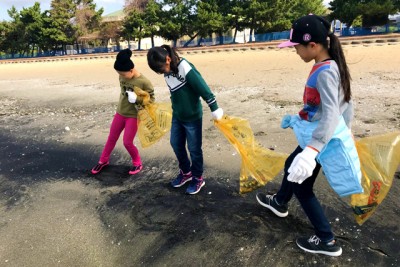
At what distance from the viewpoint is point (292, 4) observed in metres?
41.7

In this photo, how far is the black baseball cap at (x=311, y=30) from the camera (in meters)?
2.03

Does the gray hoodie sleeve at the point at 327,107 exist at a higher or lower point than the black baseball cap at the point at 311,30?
lower

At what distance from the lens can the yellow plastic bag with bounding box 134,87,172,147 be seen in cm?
380

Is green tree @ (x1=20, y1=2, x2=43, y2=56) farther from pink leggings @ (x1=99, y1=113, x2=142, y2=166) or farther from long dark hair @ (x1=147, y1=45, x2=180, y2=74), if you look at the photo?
long dark hair @ (x1=147, y1=45, x2=180, y2=74)

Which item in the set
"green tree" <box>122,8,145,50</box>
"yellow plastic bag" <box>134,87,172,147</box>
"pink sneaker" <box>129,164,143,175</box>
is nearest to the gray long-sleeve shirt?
"yellow plastic bag" <box>134,87,172,147</box>

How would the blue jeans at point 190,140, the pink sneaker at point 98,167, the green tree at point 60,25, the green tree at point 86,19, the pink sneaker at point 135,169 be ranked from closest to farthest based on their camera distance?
the blue jeans at point 190,140, the pink sneaker at point 135,169, the pink sneaker at point 98,167, the green tree at point 60,25, the green tree at point 86,19

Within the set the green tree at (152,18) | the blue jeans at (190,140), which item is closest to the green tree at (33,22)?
the green tree at (152,18)

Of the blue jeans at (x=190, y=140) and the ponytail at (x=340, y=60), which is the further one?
the blue jeans at (x=190, y=140)

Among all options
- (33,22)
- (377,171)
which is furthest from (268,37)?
(377,171)

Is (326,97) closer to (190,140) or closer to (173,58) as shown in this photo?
(173,58)

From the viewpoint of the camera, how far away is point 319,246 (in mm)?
2469

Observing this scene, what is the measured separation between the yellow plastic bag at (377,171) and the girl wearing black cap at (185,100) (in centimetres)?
129

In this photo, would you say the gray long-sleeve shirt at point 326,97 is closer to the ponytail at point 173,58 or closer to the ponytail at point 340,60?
the ponytail at point 340,60

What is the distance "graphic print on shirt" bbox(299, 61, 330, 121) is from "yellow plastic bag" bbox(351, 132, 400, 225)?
0.58 metres
